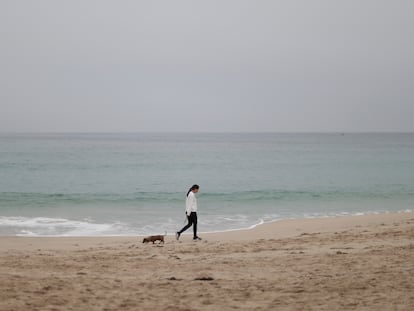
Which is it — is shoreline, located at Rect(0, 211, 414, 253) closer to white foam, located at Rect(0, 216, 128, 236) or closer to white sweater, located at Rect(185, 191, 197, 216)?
white sweater, located at Rect(185, 191, 197, 216)

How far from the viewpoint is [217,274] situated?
7910 mm

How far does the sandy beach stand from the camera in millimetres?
6086

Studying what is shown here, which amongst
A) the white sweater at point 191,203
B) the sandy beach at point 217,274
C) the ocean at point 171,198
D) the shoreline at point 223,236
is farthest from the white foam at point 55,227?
the white sweater at point 191,203

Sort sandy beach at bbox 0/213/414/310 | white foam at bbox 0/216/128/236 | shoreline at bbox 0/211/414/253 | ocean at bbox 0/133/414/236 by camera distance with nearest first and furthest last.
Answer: sandy beach at bbox 0/213/414/310 < shoreline at bbox 0/211/414/253 < white foam at bbox 0/216/128/236 < ocean at bbox 0/133/414/236

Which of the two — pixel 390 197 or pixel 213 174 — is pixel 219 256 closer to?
pixel 390 197

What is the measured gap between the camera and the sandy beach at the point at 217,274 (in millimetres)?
6086

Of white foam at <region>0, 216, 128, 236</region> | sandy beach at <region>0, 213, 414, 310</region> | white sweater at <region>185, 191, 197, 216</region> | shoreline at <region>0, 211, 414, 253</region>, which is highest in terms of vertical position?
white sweater at <region>185, 191, 197, 216</region>

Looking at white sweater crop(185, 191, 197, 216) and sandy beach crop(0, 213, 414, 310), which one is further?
white sweater crop(185, 191, 197, 216)

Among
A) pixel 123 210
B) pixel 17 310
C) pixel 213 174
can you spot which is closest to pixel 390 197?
pixel 123 210

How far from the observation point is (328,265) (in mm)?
8383

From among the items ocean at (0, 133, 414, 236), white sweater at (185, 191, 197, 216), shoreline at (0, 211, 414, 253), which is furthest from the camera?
ocean at (0, 133, 414, 236)

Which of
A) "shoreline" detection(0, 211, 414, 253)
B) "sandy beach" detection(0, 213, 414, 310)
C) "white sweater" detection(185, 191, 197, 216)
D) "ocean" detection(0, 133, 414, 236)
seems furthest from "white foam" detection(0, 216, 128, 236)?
"white sweater" detection(185, 191, 197, 216)

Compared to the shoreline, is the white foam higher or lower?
lower

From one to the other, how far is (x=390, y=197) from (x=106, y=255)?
71.0 feet
